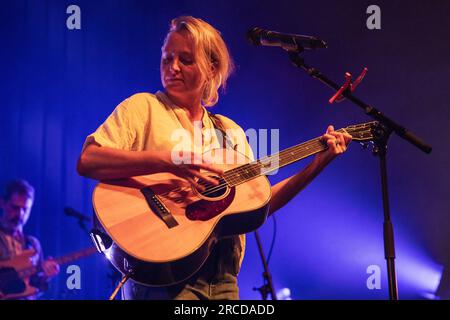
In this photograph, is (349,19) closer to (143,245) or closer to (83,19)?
(83,19)

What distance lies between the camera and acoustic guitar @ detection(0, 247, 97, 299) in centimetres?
479

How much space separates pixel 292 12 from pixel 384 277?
2.86 meters

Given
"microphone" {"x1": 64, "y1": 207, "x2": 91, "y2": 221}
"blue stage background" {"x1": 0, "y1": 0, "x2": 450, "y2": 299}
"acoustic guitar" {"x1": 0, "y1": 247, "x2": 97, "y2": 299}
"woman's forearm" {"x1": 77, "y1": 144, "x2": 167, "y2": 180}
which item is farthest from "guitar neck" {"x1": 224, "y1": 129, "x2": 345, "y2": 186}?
"acoustic guitar" {"x1": 0, "y1": 247, "x2": 97, "y2": 299}

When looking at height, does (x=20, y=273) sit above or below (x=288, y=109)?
below

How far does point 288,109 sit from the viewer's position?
211 inches

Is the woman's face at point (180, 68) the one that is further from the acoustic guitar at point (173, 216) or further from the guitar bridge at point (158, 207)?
the guitar bridge at point (158, 207)

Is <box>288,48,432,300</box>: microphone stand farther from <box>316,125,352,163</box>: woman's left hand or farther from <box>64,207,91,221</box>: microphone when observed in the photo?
<box>64,207,91,221</box>: microphone

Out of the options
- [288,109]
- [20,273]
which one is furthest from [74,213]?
[288,109]

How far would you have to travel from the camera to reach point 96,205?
194 centimetres

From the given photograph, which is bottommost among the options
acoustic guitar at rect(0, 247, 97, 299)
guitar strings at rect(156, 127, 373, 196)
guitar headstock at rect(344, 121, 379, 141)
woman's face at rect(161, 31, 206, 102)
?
acoustic guitar at rect(0, 247, 97, 299)

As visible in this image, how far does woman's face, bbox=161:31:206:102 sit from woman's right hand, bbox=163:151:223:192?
0.42 metres

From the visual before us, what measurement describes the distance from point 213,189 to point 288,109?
3352 mm

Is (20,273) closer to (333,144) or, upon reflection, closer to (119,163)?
(119,163)

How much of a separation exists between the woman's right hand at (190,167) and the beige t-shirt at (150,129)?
0.30 ft
